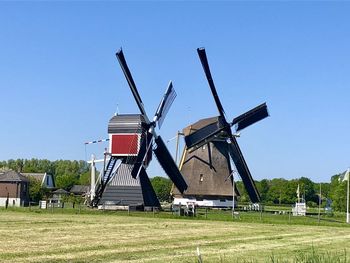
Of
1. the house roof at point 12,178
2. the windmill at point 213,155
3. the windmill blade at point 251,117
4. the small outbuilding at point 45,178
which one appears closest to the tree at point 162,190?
the small outbuilding at point 45,178

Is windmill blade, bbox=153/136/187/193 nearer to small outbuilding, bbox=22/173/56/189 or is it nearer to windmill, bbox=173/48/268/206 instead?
windmill, bbox=173/48/268/206

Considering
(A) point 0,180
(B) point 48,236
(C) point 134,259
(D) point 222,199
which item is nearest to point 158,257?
(C) point 134,259

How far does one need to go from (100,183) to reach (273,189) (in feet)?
285

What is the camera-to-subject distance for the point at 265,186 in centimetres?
14375

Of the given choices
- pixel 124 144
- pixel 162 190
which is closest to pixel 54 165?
pixel 162 190

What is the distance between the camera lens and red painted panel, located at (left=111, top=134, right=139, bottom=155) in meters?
50.8

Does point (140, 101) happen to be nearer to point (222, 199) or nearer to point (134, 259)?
point (222, 199)

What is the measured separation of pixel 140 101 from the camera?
5069 centimetres

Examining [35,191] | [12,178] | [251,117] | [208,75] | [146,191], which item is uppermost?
[208,75]

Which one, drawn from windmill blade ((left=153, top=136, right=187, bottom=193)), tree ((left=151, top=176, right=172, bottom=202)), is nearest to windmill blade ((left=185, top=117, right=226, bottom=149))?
windmill blade ((left=153, top=136, right=187, bottom=193))

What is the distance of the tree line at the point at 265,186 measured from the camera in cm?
8836

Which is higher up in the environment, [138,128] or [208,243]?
[138,128]

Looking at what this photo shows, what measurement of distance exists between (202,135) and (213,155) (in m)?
5.00

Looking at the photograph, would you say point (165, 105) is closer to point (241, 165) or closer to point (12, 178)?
point (241, 165)
